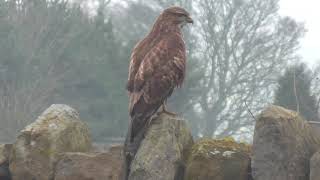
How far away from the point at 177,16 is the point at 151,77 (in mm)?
883

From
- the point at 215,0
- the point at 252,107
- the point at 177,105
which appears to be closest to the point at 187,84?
the point at 177,105

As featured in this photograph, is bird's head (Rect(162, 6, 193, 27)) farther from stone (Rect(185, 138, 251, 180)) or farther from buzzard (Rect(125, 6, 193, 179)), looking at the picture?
stone (Rect(185, 138, 251, 180))

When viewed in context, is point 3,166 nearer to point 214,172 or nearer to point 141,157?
point 141,157

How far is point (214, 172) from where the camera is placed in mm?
5539

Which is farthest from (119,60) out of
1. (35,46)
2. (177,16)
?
(177,16)

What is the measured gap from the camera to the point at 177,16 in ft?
21.8

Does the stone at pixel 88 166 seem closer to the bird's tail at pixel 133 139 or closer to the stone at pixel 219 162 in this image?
the bird's tail at pixel 133 139

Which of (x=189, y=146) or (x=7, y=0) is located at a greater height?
(x=7, y=0)

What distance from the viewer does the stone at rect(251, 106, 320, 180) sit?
512 centimetres

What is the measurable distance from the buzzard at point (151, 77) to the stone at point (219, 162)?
480mm

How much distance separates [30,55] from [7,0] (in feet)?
7.42

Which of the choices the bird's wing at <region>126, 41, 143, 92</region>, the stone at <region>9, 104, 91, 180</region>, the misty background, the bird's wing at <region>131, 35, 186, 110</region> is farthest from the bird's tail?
the misty background

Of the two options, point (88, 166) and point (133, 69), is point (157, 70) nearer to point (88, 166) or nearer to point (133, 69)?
point (133, 69)

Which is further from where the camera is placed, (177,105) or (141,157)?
(177,105)
